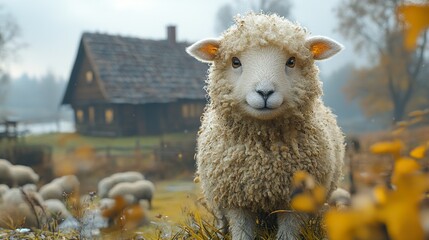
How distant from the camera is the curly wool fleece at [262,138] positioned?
11.1 ft

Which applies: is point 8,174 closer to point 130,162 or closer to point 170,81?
point 130,162

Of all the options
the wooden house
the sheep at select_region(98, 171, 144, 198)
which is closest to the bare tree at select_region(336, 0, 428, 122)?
the wooden house

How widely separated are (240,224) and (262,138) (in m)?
0.66

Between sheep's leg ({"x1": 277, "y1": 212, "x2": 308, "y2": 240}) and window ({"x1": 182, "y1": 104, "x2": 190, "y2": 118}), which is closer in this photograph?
sheep's leg ({"x1": 277, "y1": 212, "x2": 308, "y2": 240})

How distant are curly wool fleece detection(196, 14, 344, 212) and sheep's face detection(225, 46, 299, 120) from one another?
0.05 m

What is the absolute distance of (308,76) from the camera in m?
3.50

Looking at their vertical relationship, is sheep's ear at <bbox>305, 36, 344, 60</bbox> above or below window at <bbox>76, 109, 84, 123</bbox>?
above

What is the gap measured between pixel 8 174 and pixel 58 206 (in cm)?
363

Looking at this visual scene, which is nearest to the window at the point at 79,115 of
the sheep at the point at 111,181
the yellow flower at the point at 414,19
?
the sheep at the point at 111,181

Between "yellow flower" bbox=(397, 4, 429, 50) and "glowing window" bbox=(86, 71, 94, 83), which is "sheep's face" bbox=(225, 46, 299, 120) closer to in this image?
"yellow flower" bbox=(397, 4, 429, 50)

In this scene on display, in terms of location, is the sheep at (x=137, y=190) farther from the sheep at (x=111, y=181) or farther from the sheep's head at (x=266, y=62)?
the sheep's head at (x=266, y=62)

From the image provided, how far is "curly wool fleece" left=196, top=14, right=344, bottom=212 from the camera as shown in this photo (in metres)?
3.39

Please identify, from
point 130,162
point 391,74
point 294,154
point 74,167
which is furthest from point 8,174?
point 391,74

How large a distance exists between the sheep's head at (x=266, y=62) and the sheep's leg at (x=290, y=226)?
764mm
